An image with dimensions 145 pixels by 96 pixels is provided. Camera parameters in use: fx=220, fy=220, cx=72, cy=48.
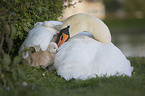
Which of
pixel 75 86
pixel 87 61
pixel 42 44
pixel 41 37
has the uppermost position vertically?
pixel 41 37

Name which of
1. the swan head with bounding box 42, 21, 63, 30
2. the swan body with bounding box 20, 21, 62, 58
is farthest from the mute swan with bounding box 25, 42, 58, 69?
the swan head with bounding box 42, 21, 63, 30

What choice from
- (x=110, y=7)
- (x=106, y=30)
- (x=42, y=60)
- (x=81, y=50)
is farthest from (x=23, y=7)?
(x=110, y=7)

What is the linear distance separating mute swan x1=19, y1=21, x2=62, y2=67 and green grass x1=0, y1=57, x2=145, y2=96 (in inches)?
8.3

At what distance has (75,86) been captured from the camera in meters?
3.27

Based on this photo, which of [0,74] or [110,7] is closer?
[0,74]

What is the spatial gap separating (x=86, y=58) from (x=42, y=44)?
0.85 m

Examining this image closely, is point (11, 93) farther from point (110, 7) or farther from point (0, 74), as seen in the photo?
point (110, 7)

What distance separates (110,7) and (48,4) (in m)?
49.6

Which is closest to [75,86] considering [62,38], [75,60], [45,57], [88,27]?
[75,60]

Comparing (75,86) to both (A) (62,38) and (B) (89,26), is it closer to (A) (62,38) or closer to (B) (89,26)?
(A) (62,38)

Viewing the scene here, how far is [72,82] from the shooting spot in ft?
11.4

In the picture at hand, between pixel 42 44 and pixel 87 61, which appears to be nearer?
pixel 87 61

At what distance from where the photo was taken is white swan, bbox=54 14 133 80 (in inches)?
147

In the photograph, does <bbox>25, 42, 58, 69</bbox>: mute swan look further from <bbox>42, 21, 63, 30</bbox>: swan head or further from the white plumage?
<bbox>42, 21, 63, 30</bbox>: swan head
